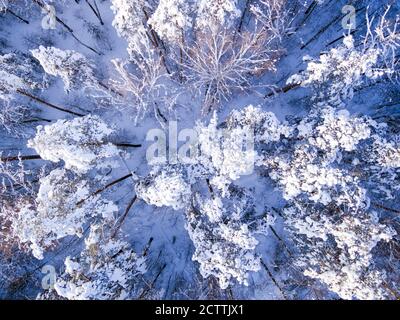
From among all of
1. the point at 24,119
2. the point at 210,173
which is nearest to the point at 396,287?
the point at 210,173

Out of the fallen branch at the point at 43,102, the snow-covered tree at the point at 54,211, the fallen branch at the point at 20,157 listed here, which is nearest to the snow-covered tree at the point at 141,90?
the fallen branch at the point at 43,102

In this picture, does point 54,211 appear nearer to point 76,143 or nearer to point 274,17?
point 76,143

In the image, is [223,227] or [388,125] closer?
[223,227]

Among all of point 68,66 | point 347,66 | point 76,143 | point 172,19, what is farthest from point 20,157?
point 347,66

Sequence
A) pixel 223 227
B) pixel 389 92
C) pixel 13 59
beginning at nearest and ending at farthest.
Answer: pixel 223 227 → pixel 13 59 → pixel 389 92

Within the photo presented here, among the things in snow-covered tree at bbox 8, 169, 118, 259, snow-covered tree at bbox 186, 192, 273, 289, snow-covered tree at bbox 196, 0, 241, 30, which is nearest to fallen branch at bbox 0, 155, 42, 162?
snow-covered tree at bbox 8, 169, 118, 259
